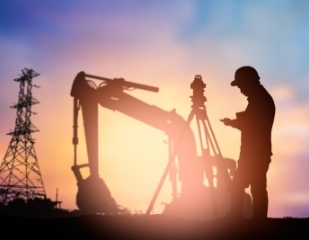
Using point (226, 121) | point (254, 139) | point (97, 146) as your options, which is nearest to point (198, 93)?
point (226, 121)

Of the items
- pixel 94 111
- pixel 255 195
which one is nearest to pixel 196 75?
pixel 255 195

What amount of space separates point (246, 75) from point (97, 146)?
14.9 metres

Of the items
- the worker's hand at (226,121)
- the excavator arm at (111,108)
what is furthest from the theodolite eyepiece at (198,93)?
the excavator arm at (111,108)

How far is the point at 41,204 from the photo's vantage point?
3462 cm

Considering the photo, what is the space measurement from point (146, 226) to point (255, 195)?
6.54 feet

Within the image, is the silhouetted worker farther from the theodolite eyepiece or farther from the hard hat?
the theodolite eyepiece

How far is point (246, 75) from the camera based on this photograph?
7.03 meters

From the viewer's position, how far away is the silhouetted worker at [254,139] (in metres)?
6.88

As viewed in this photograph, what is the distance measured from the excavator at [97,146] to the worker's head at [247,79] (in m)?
13.9

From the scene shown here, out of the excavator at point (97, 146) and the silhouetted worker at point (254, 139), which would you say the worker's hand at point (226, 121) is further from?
the excavator at point (97, 146)

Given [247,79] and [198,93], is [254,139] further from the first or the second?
[198,93]

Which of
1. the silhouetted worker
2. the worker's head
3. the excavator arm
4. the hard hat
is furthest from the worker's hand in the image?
the excavator arm

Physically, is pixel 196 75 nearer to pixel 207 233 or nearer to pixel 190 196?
pixel 207 233

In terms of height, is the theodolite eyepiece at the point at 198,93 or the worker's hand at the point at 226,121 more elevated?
the theodolite eyepiece at the point at 198,93
